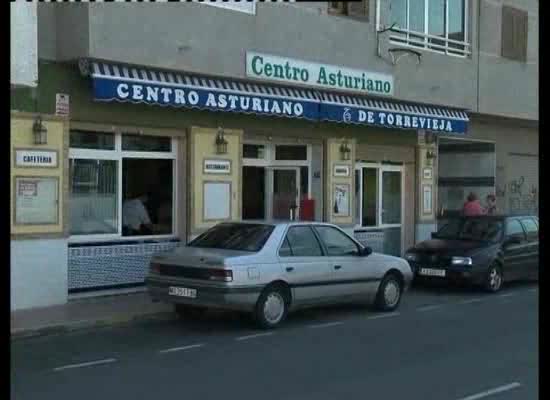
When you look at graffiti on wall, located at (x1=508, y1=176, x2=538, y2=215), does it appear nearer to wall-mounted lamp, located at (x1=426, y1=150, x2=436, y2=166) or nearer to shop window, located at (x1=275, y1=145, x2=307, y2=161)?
wall-mounted lamp, located at (x1=426, y1=150, x2=436, y2=166)

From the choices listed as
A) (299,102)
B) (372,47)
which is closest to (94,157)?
(299,102)

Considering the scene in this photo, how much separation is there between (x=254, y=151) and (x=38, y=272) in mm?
5868

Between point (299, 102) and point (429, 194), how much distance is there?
6413 millimetres

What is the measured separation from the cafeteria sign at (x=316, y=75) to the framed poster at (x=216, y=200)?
2208 millimetres

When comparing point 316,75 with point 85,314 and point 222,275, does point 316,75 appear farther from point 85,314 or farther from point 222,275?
point 85,314

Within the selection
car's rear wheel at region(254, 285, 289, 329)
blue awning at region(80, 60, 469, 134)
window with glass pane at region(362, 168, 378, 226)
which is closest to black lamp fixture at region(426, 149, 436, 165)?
blue awning at region(80, 60, 469, 134)

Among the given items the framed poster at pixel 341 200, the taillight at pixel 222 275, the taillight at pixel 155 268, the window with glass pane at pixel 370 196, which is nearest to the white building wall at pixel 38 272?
the taillight at pixel 155 268

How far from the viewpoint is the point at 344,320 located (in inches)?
463

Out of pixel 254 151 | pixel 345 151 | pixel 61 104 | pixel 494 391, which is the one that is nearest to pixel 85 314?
pixel 61 104

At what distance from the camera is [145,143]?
14133 mm

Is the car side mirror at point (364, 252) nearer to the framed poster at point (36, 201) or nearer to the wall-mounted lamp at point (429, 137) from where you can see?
the framed poster at point (36, 201)

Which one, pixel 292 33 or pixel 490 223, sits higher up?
pixel 292 33

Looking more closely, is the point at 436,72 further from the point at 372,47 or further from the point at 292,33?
the point at 292,33

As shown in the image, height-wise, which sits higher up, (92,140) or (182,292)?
(92,140)
